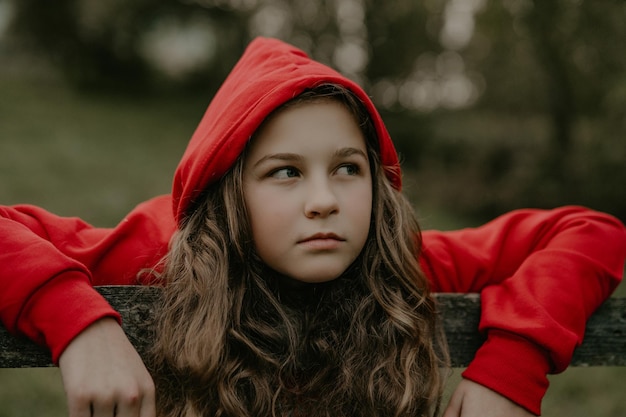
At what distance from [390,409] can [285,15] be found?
1268 cm

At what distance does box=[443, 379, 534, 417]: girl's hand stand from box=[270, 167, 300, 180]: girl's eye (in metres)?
0.69

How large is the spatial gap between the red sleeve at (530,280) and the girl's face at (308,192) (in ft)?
1.40

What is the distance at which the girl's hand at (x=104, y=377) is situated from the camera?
4.20 ft

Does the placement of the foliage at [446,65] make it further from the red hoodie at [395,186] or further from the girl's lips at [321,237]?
the girl's lips at [321,237]

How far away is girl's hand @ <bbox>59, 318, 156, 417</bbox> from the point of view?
128 centimetres

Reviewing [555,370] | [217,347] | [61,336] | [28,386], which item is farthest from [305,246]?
[28,386]

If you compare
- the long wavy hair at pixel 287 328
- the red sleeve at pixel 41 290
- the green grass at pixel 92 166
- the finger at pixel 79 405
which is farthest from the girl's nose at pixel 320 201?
the green grass at pixel 92 166

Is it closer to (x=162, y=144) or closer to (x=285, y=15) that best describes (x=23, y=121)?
(x=162, y=144)

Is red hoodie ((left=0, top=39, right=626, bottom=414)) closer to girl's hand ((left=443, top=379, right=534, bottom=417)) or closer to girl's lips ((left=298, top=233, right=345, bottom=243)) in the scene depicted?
girl's hand ((left=443, top=379, right=534, bottom=417))

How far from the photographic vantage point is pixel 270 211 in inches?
65.4

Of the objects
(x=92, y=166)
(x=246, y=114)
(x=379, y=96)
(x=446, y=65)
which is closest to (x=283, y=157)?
A: (x=246, y=114)

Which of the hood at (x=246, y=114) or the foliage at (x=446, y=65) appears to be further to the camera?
the foliage at (x=446, y=65)

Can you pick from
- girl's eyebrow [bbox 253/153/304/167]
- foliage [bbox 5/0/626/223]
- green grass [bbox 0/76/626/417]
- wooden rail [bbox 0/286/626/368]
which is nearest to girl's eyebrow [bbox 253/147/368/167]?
girl's eyebrow [bbox 253/153/304/167]

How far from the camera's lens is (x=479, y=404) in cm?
155
